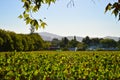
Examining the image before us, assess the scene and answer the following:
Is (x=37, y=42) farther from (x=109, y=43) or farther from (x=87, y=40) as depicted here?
(x=109, y=43)

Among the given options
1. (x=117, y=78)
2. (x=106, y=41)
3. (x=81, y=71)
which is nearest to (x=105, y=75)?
(x=117, y=78)

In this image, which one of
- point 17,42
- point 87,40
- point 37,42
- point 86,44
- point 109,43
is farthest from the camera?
point 87,40

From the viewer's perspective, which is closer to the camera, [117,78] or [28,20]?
[28,20]

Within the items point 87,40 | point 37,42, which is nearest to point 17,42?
point 37,42

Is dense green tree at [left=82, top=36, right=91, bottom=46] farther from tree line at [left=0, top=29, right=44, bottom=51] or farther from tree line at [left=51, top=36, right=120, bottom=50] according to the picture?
tree line at [left=0, top=29, right=44, bottom=51]

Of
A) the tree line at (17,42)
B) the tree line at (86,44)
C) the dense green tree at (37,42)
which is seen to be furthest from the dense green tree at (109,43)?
the tree line at (17,42)

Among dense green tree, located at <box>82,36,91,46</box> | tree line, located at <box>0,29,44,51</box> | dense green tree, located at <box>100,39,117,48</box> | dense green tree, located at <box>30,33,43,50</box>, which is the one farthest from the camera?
dense green tree, located at <box>82,36,91,46</box>

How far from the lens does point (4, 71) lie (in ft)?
44.6

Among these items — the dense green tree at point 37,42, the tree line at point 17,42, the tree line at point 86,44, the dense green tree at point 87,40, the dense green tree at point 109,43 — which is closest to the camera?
the tree line at point 17,42

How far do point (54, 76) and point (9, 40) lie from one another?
71.8 metres

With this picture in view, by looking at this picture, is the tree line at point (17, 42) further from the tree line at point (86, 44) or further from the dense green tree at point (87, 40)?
the dense green tree at point (87, 40)

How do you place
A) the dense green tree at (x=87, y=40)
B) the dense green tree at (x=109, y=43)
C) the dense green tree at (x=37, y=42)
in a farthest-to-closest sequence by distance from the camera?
1. the dense green tree at (x=87, y=40)
2. the dense green tree at (x=109, y=43)
3. the dense green tree at (x=37, y=42)

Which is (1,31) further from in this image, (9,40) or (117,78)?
(117,78)

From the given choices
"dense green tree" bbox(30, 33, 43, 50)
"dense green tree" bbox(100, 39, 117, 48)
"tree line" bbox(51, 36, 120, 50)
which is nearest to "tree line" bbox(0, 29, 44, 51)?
"dense green tree" bbox(30, 33, 43, 50)
